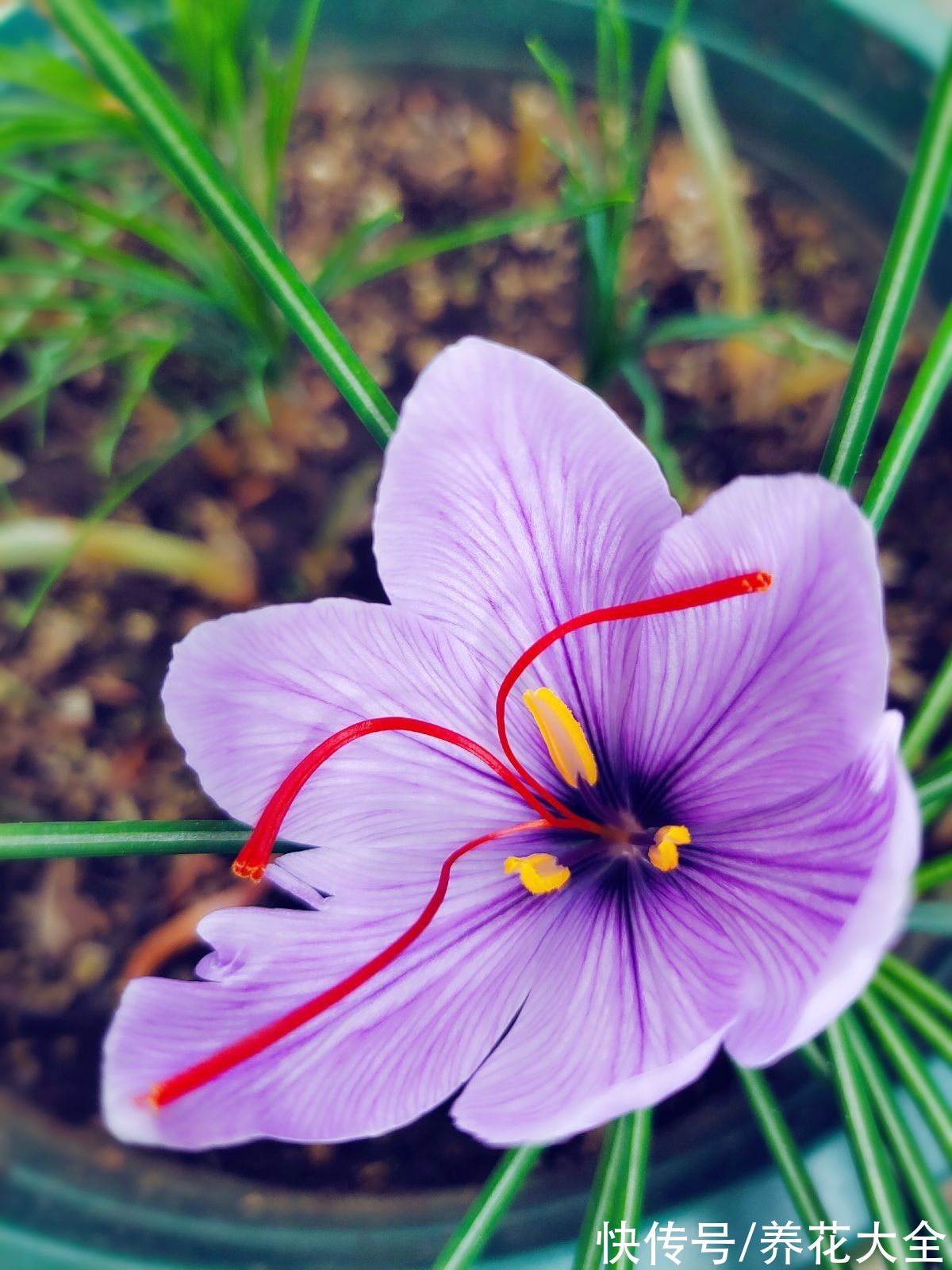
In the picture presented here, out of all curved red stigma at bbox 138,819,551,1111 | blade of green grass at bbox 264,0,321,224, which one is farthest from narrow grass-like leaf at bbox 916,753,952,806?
blade of green grass at bbox 264,0,321,224

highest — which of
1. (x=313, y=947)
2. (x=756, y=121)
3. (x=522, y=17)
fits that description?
(x=522, y=17)

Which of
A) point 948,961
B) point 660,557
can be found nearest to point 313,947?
point 660,557

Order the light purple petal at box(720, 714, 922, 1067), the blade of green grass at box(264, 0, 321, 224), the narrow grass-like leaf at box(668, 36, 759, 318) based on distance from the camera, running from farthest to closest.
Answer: the narrow grass-like leaf at box(668, 36, 759, 318) < the blade of green grass at box(264, 0, 321, 224) < the light purple petal at box(720, 714, 922, 1067)

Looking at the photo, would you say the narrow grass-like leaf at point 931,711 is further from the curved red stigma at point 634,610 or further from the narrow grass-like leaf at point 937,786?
the curved red stigma at point 634,610

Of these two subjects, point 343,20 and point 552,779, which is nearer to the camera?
point 552,779

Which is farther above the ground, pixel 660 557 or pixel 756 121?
pixel 756 121

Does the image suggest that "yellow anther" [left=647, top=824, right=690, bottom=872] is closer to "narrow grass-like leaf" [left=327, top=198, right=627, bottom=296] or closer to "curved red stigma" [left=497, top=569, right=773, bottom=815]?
"curved red stigma" [left=497, top=569, right=773, bottom=815]

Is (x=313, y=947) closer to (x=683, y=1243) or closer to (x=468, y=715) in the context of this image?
Result: (x=468, y=715)
